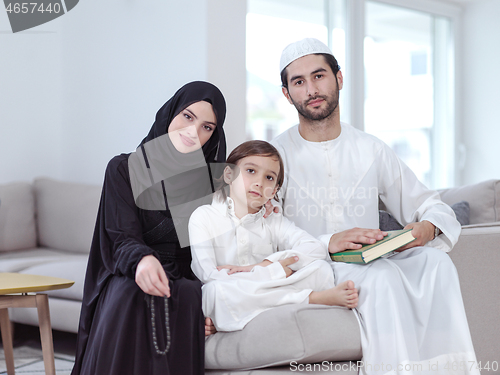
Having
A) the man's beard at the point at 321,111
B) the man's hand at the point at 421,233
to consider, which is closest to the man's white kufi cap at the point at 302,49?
the man's beard at the point at 321,111

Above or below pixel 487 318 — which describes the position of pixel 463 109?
above

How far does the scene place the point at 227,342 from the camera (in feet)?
4.89

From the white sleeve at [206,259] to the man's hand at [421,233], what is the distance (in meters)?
0.51

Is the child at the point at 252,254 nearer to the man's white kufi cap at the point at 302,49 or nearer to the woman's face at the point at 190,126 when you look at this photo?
the woman's face at the point at 190,126

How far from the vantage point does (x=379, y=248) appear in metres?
1.58

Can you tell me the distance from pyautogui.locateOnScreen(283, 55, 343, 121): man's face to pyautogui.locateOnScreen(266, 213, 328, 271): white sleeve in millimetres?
478

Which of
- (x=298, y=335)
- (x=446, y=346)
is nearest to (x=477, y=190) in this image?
(x=446, y=346)

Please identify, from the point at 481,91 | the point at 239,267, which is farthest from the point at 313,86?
the point at 481,91

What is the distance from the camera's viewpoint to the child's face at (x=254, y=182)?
1.75 m

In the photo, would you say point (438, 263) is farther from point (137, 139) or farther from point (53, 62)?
point (53, 62)

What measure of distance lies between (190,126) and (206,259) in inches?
18.9

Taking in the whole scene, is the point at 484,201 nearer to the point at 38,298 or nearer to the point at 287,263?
the point at 287,263

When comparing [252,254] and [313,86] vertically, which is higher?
[313,86]

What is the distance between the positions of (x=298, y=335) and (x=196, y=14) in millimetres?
1631
